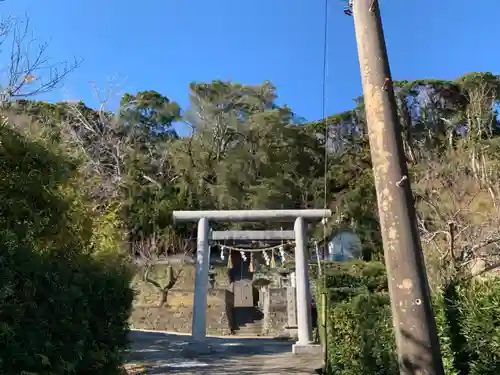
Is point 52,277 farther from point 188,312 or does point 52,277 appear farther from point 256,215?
point 188,312

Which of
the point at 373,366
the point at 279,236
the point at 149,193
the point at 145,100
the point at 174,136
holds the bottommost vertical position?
the point at 373,366

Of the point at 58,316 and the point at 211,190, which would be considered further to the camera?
the point at 211,190

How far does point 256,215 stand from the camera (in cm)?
1272

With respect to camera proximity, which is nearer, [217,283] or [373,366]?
[373,366]

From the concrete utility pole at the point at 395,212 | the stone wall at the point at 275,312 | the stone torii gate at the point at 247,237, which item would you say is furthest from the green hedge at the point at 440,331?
the stone wall at the point at 275,312

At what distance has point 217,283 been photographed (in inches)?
1001

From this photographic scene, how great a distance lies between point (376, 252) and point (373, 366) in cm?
1782

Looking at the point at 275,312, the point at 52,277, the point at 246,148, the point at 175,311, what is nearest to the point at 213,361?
the point at 52,277

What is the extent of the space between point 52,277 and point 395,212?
279 cm

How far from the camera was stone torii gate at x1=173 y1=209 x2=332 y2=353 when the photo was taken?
11852 millimetres

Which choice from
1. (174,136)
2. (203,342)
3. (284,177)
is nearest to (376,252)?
(284,177)

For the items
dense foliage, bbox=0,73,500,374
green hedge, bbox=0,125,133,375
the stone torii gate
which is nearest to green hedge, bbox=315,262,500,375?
dense foliage, bbox=0,73,500,374

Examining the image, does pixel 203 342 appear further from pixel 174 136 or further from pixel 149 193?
pixel 174 136

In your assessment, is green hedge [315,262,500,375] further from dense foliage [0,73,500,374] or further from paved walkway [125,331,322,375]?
paved walkway [125,331,322,375]
